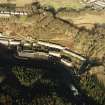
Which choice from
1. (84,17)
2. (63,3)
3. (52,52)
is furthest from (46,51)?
(63,3)

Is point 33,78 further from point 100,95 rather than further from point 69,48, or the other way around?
point 69,48

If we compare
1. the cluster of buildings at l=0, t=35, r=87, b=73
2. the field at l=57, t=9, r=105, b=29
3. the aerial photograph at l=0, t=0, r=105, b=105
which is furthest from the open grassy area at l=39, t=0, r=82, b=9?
the cluster of buildings at l=0, t=35, r=87, b=73

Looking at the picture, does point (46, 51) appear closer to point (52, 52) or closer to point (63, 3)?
point (52, 52)

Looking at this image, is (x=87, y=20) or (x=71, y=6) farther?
(x=71, y=6)

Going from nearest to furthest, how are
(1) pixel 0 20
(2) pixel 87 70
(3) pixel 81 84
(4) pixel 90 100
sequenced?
(4) pixel 90 100, (3) pixel 81 84, (2) pixel 87 70, (1) pixel 0 20

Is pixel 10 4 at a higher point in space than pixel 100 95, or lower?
higher

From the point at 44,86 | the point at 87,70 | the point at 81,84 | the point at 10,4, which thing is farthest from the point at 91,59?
the point at 10,4

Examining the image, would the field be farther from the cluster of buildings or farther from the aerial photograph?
the cluster of buildings

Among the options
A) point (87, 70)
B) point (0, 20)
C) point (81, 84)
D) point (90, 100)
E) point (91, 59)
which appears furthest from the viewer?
point (0, 20)

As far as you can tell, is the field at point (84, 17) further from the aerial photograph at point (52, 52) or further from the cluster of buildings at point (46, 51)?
the cluster of buildings at point (46, 51)

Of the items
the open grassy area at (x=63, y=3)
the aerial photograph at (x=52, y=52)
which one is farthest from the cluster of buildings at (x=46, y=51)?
the open grassy area at (x=63, y=3)
